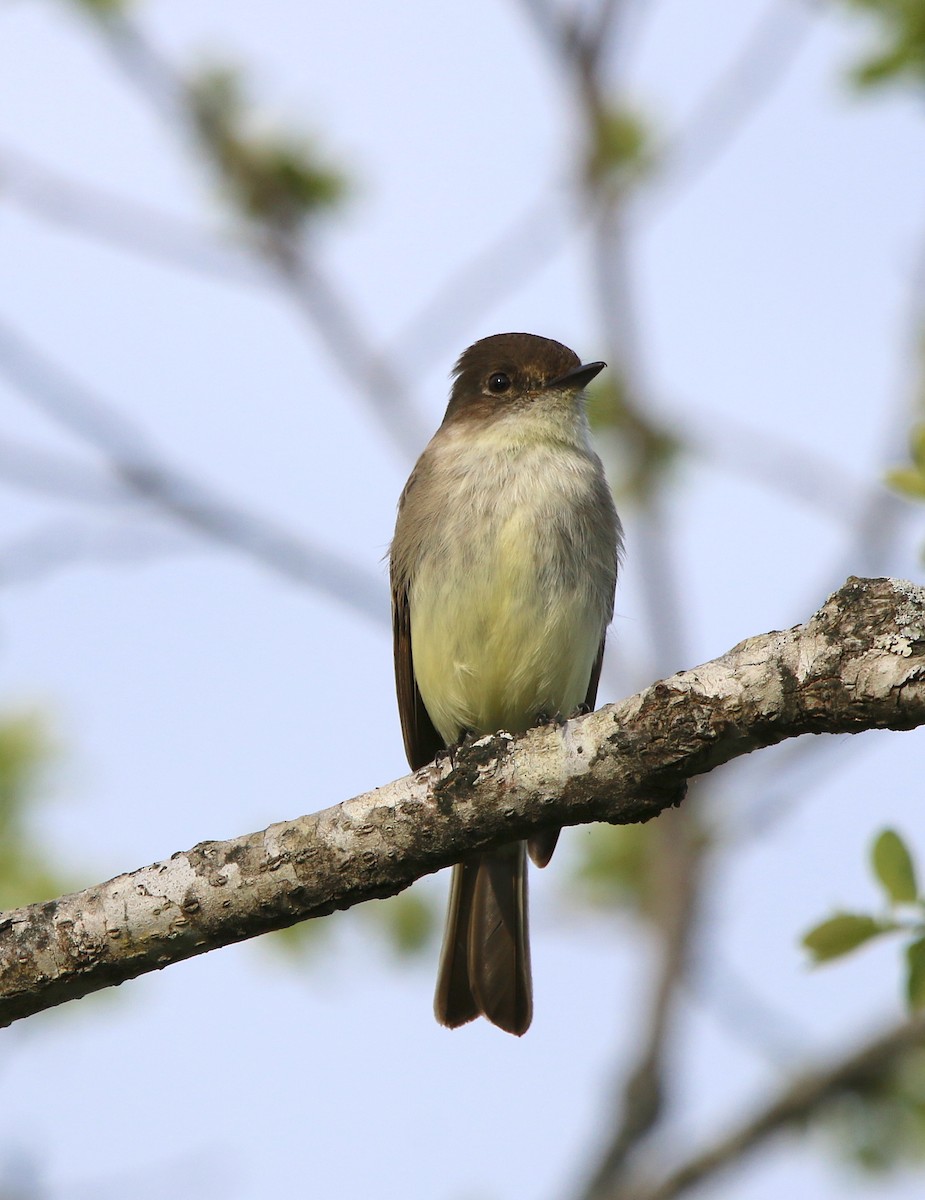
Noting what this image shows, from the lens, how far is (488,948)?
5723mm

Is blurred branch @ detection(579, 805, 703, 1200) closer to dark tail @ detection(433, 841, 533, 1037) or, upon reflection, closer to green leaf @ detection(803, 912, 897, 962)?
dark tail @ detection(433, 841, 533, 1037)

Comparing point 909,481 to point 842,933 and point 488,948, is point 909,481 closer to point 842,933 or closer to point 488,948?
point 842,933

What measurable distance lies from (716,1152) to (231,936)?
9.87ft

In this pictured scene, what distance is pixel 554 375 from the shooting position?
6309 millimetres

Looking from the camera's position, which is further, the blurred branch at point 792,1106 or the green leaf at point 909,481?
the blurred branch at point 792,1106

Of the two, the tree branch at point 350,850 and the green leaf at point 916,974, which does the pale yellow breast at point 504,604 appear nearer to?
the tree branch at point 350,850

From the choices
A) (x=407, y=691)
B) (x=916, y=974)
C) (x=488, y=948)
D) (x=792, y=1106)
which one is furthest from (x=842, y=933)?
(x=407, y=691)

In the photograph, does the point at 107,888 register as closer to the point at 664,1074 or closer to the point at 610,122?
the point at 664,1074

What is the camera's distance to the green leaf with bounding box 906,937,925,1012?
310 cm

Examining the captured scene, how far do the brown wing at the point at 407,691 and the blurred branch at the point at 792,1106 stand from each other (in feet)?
6.33

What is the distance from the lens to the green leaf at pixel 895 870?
125 inches

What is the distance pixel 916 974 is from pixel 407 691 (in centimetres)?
334

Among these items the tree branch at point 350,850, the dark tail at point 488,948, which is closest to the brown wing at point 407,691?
the dark tail at point 488,948

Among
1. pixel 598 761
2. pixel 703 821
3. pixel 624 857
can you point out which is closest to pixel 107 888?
pixel 598 761
